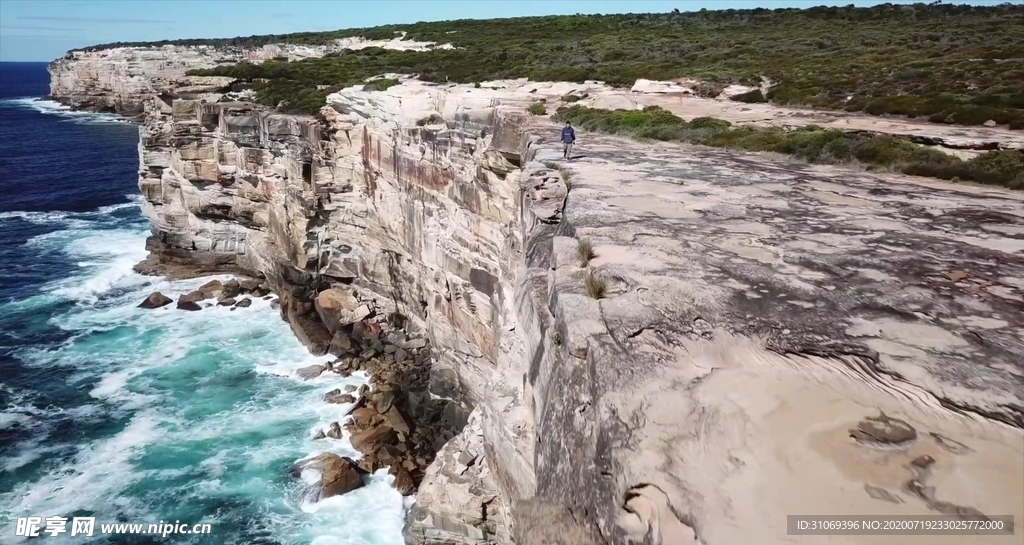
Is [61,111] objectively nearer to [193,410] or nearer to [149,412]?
[149,412]

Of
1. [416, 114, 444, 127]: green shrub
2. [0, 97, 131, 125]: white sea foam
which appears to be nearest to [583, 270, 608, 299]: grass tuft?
[416, 114, 444, 127]: green shrub

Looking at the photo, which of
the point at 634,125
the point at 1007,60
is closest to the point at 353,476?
the point at 634,125

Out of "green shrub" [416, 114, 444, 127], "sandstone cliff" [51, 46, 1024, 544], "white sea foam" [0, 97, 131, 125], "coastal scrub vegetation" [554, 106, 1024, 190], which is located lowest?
"sandstone cliff" [51, 46, 1024, 544]

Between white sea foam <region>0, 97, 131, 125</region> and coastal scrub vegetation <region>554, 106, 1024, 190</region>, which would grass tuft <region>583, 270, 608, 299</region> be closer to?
coastal scrub vegetation <region>554, 106, 1024, 190</region>

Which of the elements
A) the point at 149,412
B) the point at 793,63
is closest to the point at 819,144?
the point at 793,63

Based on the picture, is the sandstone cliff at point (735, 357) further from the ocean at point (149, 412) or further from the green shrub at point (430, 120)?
the green shrub at point (430, 120)
